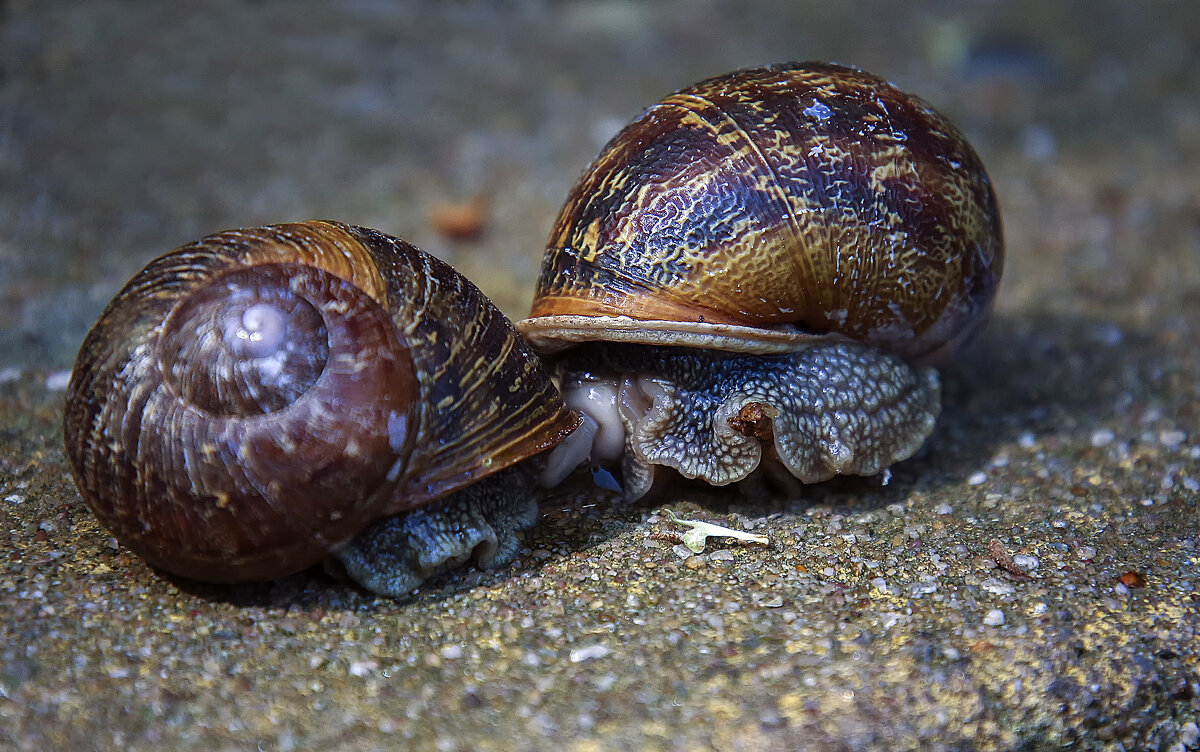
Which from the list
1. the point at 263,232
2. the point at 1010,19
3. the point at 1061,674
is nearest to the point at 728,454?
the point at 1061,674

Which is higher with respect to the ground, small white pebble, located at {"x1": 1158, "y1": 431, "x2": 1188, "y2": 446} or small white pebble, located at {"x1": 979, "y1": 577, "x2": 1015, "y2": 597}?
small white pebble, located at {"x1": 1158, "y1": 431, "x2": 1188, "y2": 446}

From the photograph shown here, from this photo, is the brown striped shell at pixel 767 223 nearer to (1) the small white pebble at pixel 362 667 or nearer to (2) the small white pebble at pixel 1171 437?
(2) the small white pebble at pixel 1171 437

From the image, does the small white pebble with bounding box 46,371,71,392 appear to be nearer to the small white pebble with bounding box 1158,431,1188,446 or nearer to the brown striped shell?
the brown striped shell

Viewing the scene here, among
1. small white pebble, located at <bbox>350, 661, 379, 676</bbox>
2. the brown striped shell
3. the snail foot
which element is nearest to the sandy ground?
small white pebble, located at <bbox>350, 661, 379, 676</bbox>

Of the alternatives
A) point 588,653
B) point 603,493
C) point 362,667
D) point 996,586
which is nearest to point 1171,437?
point 996,586

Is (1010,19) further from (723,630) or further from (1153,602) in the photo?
(723,630)
